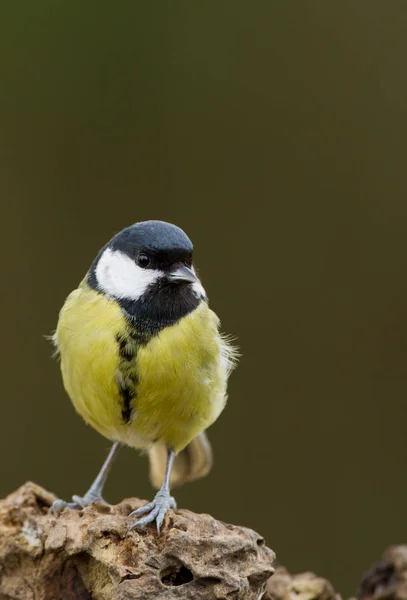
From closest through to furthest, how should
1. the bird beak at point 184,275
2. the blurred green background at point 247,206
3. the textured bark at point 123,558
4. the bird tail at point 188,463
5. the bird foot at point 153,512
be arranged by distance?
the textured bark at point 123,558 < the bird foot at point 153,512 < the bird beak at point 184,275 < the bird tail at point 188,463 < the blurred green background at point 247,206

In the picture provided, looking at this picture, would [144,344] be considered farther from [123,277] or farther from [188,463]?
[188,463]

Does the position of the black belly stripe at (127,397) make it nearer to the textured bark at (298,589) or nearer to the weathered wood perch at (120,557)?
the weathered wood perch at (120,557)

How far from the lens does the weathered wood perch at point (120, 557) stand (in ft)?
7.41

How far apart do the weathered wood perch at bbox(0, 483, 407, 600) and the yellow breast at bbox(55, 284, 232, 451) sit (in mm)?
342

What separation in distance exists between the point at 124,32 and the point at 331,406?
8.09ft

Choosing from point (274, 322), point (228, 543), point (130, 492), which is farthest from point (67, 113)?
point (228, 543)

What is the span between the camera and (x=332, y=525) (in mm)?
4977

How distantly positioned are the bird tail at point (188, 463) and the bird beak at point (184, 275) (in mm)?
847

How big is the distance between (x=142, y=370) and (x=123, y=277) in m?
0.32

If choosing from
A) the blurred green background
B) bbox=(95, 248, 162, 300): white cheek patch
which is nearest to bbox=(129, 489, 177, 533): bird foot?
bbox=(95, 248, 162, 300): white cheek patch

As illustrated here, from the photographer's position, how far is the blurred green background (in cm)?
505

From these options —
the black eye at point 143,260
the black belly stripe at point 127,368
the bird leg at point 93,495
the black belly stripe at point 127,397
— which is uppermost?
the black eye at point 143,260

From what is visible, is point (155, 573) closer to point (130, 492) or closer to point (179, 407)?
point (179, 407)

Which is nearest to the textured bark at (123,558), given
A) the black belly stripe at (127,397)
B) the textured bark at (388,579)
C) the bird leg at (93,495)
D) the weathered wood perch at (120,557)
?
the weathered wood perch at (120,557)
